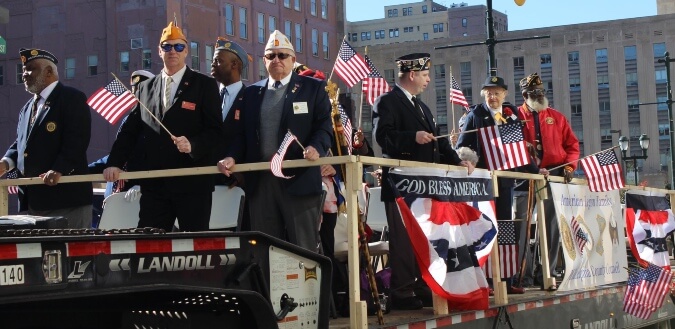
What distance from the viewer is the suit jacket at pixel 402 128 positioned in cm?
849

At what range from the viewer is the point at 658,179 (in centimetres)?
9588

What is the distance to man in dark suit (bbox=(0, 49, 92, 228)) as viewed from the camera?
769 centimetres

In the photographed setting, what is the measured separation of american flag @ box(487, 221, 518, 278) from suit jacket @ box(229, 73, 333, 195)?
7.21 ft

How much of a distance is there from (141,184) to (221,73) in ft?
6.31

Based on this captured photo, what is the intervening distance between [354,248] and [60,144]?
101 inches

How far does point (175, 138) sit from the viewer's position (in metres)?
7.29

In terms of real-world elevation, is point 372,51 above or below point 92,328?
above

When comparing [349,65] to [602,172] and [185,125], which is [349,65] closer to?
[602,172]

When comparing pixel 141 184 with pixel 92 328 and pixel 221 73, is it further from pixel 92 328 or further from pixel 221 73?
pixel 92 328

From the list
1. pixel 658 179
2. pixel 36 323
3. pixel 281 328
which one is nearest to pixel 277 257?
pixel 281 328

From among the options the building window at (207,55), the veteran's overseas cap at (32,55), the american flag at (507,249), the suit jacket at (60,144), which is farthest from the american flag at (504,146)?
the building window at (207,55)

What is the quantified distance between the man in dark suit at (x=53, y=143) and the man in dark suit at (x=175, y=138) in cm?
27

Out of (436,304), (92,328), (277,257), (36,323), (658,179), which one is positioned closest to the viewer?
(36,323)

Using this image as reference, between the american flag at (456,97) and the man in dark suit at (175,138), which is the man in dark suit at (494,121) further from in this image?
the man in dark suit at (175,138)
